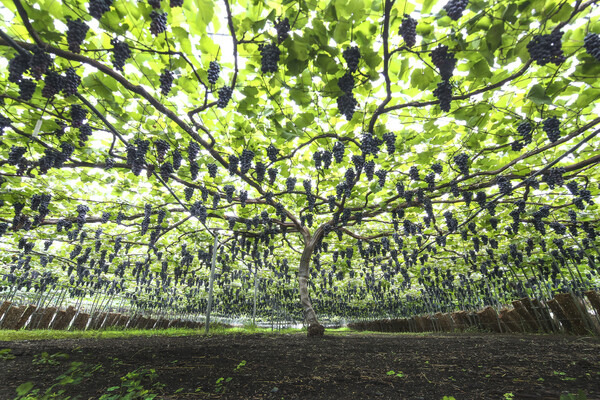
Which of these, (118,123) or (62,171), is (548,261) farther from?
(62,171)

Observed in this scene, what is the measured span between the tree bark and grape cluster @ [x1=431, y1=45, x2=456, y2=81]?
694cm

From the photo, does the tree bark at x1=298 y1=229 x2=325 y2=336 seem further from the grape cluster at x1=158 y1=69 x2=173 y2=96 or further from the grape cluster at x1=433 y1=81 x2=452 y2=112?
the grape cluster at x1=158 y1=69 x2=173 y2=96

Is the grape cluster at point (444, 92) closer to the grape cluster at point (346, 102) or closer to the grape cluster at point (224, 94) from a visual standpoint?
the grape cluster at point (346, 102)

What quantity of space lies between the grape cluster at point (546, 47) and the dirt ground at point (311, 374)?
3.73 m

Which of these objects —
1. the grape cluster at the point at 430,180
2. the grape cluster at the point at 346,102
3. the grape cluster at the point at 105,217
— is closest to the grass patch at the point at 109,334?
the grape cluster at the point at 105,217

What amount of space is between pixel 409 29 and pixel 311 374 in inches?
187

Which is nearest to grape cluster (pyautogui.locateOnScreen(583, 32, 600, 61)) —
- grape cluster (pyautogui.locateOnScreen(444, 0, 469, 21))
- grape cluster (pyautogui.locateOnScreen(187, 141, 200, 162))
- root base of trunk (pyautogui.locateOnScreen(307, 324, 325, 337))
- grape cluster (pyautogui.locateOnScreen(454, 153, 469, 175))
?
grape cluster (pyautogui.locateOnScreen(444, 0, 469, 21))

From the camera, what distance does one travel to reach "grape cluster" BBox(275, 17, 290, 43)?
9.45 ft

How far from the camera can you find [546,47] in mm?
2887

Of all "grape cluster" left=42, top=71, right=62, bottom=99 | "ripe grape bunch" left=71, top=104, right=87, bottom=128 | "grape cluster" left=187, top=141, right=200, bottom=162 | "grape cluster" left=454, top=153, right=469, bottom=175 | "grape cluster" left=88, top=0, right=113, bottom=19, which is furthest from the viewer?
"grape cluster" left=454, top=153, right=469, bottom=175

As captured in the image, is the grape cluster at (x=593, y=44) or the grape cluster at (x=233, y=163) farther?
the grape cluster at (x=233, y=163)

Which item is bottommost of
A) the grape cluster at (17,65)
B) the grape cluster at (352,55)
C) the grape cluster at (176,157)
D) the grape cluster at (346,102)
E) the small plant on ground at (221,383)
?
the small plant on ground at (221,383)

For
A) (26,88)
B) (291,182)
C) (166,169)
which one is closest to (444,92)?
(291,182)

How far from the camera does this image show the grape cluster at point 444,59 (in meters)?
3.10
